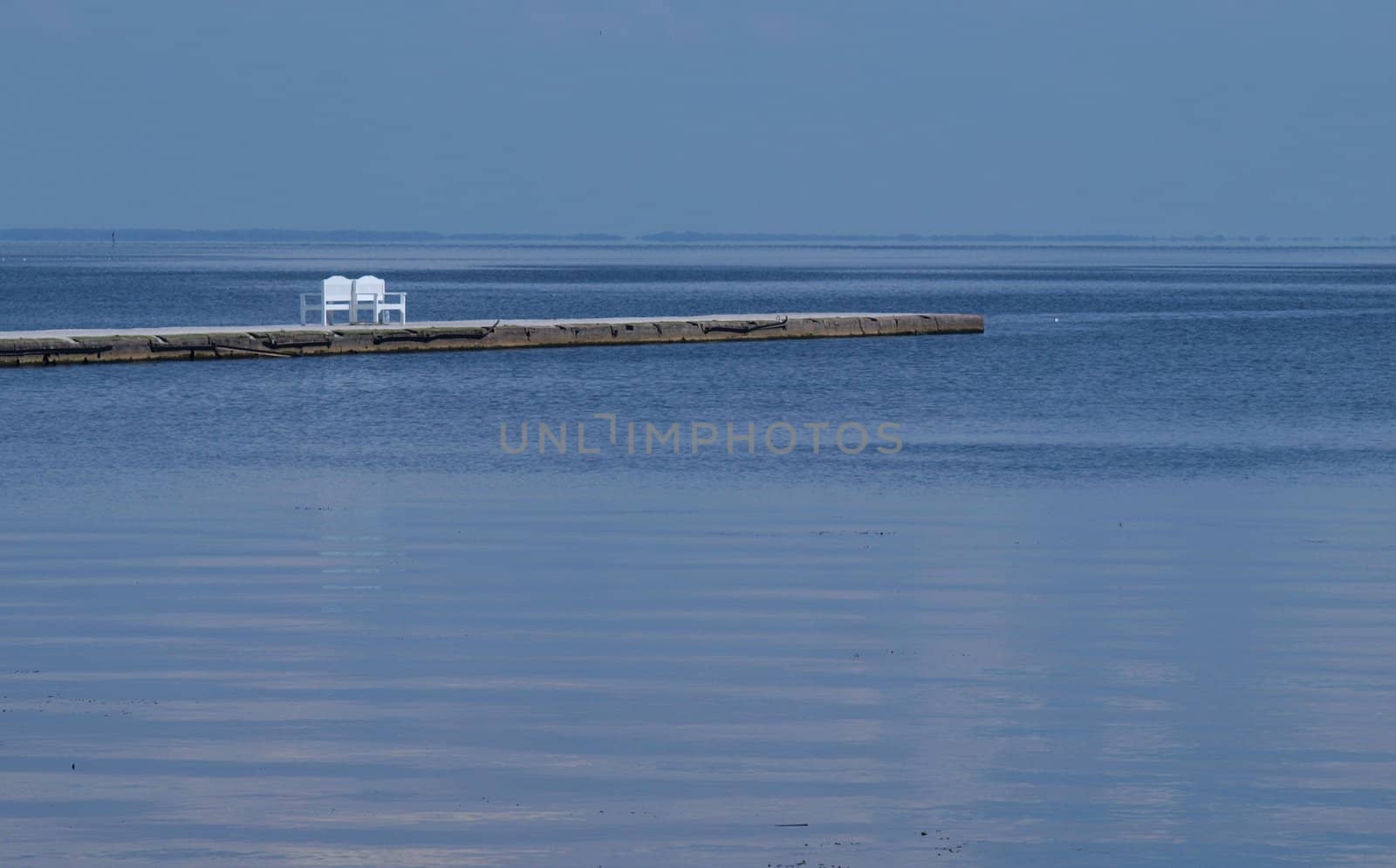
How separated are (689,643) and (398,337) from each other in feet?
113

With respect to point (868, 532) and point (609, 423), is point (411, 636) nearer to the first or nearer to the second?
point (868, 532)

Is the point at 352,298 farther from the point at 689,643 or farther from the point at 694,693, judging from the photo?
the point at 694,693

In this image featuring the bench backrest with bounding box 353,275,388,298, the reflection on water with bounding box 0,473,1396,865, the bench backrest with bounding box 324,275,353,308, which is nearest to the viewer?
the reflection on water with bounding box 0,473,1396,865

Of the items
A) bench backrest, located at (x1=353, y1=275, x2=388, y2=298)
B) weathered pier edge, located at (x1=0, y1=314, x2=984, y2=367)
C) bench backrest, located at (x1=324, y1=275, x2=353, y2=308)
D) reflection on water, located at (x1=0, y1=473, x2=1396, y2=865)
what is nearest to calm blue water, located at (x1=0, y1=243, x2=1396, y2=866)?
reflection on water, located at (x1=0, y1=473, x2=1396, y2=865)

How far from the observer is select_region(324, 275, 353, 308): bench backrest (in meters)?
46.8

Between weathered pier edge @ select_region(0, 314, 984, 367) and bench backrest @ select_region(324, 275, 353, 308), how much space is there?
4.75ft

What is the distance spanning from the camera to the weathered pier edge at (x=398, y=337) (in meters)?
40.4

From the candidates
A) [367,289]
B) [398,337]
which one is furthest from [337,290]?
[398,337]

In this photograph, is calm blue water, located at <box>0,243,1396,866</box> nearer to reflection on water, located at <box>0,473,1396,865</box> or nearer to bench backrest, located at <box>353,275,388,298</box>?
reflection on water, located at <box>0,473,1396,865</box>

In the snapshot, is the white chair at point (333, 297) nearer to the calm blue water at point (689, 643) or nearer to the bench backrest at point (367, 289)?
the bench backrest at point (367, 289)

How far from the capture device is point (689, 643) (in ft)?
40.1

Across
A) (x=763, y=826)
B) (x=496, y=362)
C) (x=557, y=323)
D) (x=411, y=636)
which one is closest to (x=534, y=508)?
(x=411, y=636)

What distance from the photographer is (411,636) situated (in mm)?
12414

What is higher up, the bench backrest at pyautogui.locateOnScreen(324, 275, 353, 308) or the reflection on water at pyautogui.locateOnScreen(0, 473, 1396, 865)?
the bench backrest at pyautogui.locateOnScreen(324, 275, 353, 308)
